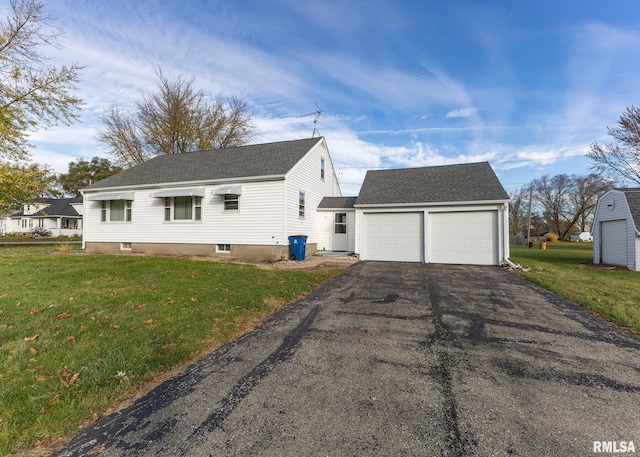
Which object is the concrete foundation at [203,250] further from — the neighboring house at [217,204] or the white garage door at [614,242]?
the white garage door at [614,242]

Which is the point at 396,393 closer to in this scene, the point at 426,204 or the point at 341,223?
the point at 426,204

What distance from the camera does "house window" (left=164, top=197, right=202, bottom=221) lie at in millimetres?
12641

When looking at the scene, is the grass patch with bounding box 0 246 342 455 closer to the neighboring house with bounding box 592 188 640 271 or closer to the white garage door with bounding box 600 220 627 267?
the neighboring house with bounding box 592 188 640 271

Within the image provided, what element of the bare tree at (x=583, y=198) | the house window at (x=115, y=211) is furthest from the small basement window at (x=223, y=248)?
the bare tree at (x=583, y=198)

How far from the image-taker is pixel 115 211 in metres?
14.2

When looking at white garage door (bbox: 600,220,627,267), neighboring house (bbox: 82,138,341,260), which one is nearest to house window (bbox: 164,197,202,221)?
neighboring house (bbox: 82,138,341,260)

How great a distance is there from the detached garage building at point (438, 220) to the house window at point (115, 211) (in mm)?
11455

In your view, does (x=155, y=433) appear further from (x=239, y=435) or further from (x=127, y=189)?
(x=127, y=189)

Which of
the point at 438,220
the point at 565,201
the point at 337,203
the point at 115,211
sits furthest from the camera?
the point at 565,201

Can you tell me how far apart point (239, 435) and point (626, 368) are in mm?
4039

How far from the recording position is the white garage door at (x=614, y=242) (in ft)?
39.2

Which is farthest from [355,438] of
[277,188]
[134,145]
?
[134,145]

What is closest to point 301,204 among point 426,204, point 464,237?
point 426,204

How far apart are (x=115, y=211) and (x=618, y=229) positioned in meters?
23.9
